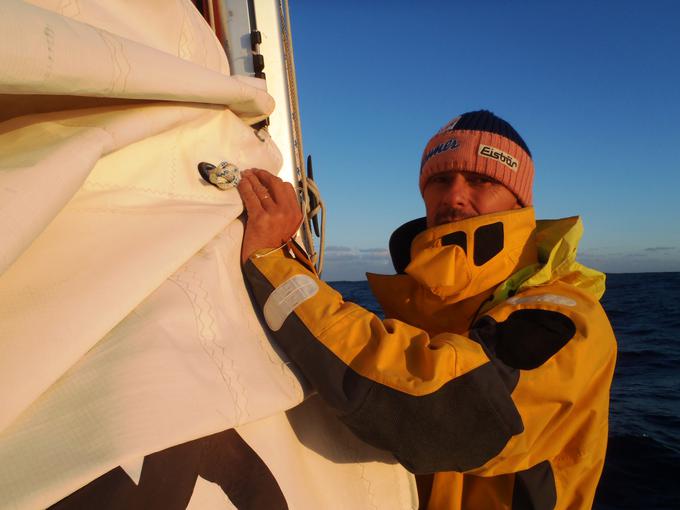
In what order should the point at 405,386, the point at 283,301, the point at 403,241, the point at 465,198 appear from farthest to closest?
1. the point at 403,241
2. the point at 465,198
3. the point at 283,301
4. the point at 405,386

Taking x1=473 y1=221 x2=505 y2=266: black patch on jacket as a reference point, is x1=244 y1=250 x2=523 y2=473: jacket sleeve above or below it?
below

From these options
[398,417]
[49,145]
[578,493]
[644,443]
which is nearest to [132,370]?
[49,145]

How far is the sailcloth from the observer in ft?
1.85

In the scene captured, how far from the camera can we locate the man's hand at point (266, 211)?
1.09 metres

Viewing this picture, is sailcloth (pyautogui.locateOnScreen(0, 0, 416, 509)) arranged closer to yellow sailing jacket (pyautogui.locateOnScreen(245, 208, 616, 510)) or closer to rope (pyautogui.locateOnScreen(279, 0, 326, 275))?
yellow sailing jacket (pyautogui.locateOnScreen(245, 208, 616, 510))

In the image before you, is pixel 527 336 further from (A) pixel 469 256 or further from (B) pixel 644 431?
(B) pixel 644 431

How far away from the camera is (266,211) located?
1.11 m

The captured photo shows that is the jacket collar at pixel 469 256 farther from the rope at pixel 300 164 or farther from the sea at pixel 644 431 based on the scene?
the sea at pixel 644 431

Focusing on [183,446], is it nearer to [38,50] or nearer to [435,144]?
[38,50]

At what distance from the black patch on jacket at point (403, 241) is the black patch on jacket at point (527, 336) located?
35.3 inches

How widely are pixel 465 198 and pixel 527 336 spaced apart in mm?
769

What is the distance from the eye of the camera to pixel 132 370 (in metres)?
0.64

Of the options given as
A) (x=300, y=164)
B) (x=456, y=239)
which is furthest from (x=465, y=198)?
(x=300, y=164)

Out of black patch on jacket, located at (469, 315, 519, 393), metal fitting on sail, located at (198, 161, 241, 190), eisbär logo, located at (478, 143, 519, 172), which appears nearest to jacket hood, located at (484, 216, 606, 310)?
black patch on jacket, located at (469, 315, 519, 393)
